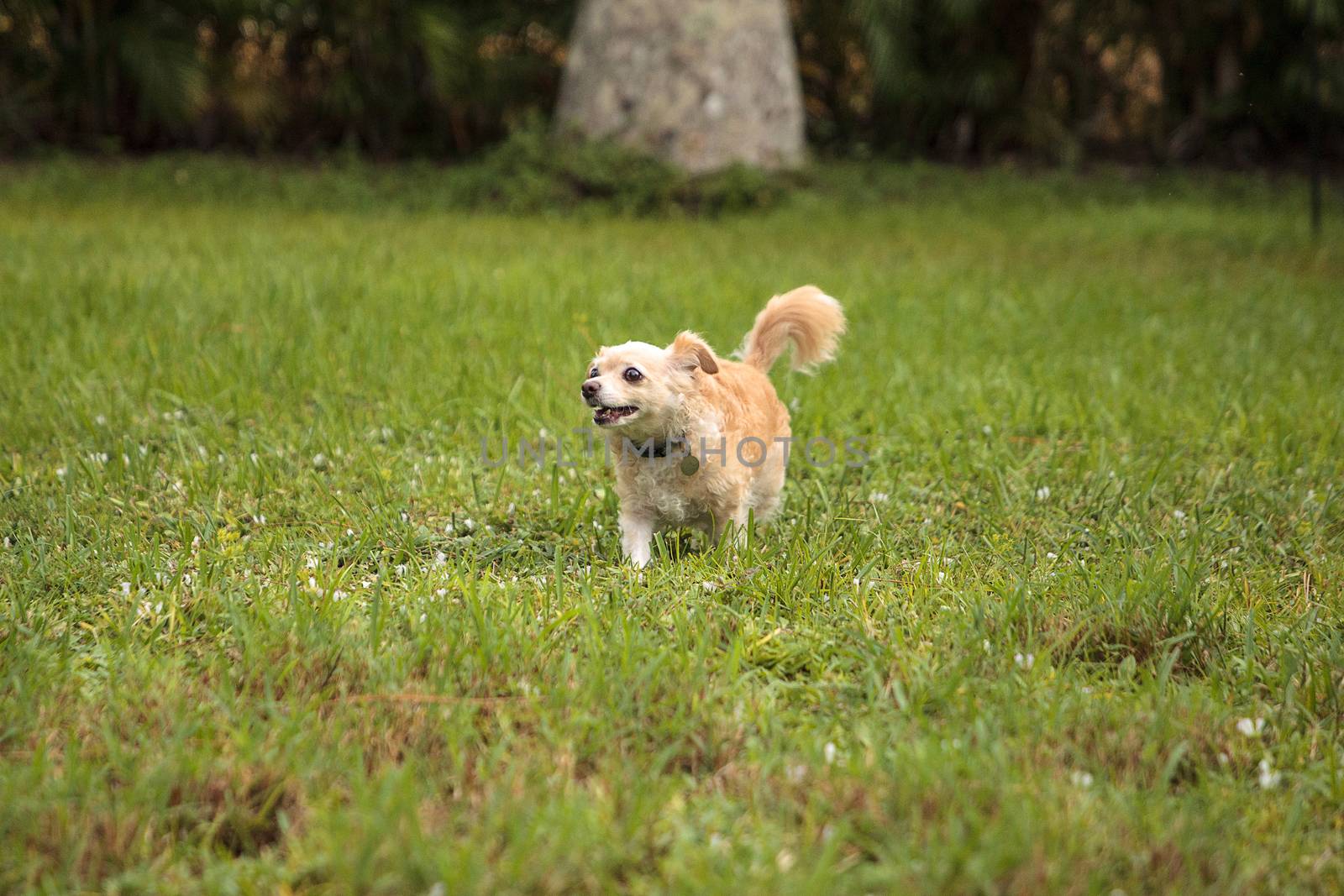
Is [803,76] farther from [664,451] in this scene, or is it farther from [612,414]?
[612,414]

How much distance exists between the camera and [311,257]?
7609mm

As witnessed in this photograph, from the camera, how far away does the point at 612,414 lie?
316 cm

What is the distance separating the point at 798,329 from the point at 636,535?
1.05 meters

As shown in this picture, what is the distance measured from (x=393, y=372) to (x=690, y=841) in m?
3.44

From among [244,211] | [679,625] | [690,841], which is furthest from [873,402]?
[244,211]

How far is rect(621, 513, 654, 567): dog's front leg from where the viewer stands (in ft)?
11.0

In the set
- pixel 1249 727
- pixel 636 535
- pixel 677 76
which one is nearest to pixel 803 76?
pixel 677 76

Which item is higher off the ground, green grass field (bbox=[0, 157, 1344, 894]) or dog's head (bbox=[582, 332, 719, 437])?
dog's head (bbox=[582, 332, 719, 437])

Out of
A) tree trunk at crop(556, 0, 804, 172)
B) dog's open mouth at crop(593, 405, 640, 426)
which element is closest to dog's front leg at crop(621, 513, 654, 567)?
dog's open mouth at crop(593, 405, 640, 426)

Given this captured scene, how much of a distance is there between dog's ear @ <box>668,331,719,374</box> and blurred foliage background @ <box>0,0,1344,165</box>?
32.3 feet

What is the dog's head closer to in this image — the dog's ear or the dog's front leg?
the dog's ear

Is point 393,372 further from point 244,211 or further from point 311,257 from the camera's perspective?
point 244,211

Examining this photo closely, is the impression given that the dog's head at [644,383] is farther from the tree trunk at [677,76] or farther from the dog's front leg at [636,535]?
the tree trunk at [677,76]

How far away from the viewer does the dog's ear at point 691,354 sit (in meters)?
3.28
